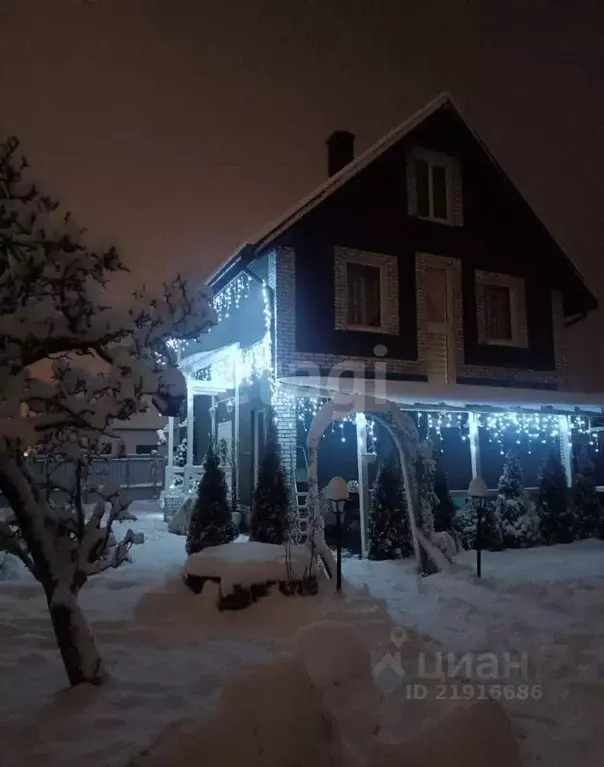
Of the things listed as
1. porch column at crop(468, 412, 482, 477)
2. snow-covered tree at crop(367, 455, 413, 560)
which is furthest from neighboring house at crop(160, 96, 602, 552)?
snow-covered tree at crop(367, 455, 413, 560)

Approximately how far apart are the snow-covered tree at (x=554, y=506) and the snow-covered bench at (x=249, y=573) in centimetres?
713

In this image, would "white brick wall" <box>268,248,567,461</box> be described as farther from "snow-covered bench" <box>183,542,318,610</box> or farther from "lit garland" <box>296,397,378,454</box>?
"snow-covered bench" <box>183,542,318,610</box>

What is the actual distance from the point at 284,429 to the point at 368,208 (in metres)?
5.58

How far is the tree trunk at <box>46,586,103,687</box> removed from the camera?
479cm

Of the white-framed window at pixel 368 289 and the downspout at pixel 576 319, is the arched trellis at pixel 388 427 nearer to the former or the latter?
the white-framed window at pixel 368 289

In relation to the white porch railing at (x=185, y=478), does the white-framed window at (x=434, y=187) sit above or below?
above

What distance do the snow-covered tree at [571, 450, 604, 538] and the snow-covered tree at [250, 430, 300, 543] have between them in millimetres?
6948

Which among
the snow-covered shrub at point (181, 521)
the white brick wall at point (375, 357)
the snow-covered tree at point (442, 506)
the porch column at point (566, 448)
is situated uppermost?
the white brick wall at point (375, 357)

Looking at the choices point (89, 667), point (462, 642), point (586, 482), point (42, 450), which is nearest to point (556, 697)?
point (462, 642)

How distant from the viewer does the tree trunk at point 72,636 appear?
15.7 ft

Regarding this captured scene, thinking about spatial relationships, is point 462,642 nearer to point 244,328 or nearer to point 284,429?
point 284,429

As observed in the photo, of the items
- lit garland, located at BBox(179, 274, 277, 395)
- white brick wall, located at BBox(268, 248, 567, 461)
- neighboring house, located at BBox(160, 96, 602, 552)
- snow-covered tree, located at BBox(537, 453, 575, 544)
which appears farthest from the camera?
snow-covered tree, located at BBox(537, 453, 575, 544)
